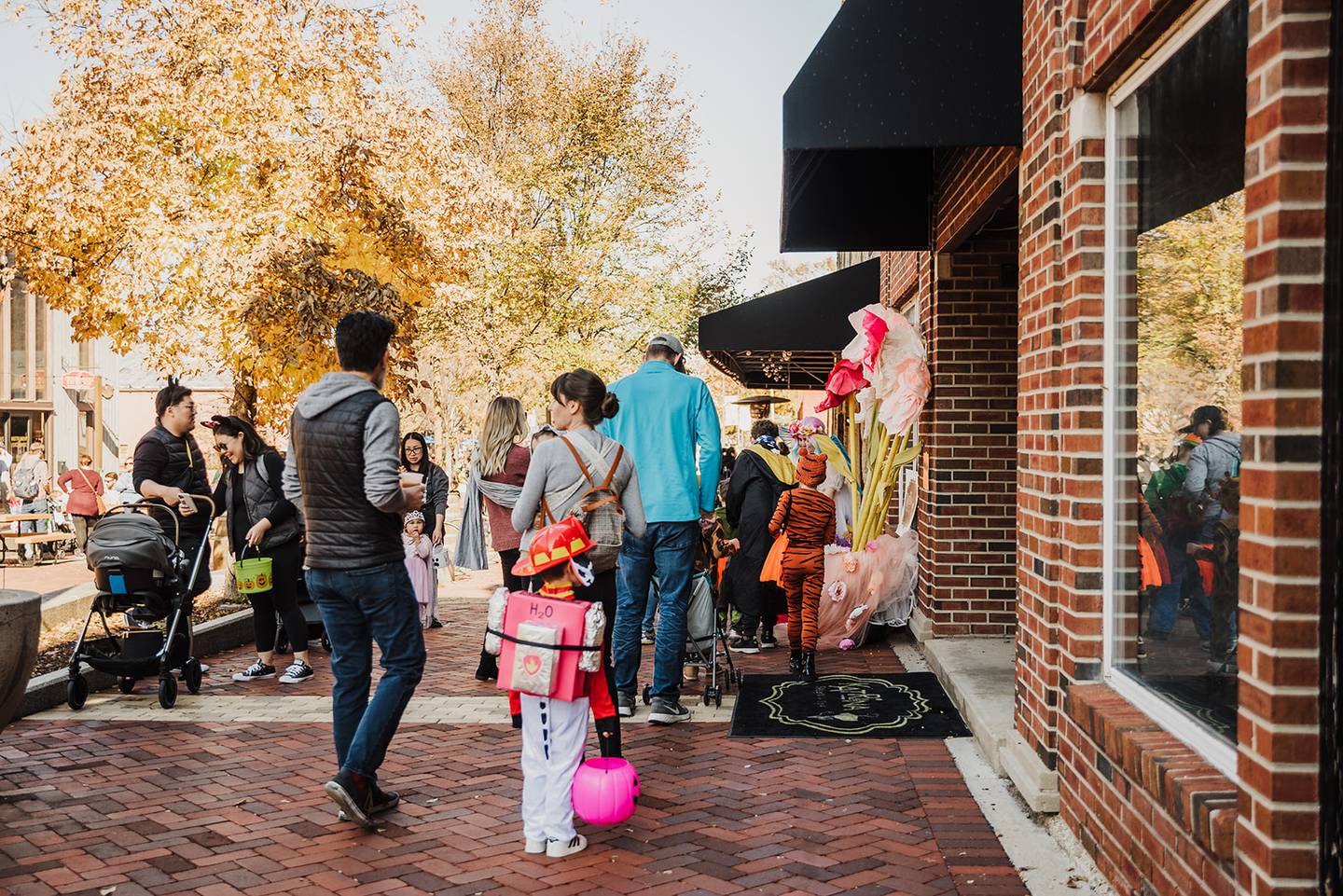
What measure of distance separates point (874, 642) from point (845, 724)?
273cm

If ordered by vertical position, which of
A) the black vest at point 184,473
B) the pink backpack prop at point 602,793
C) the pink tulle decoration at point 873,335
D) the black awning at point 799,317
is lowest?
the pink backpack prop at point 602,793

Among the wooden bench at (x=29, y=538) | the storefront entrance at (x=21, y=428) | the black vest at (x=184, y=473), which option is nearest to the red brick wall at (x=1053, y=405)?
the black vest at (x=184, y=473)

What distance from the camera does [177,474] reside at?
7570mm

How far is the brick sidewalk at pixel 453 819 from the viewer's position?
409 centimetres

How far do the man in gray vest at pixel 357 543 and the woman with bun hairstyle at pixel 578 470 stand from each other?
68 centimetres

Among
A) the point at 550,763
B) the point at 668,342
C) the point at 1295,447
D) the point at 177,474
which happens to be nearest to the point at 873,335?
the point at 668,342

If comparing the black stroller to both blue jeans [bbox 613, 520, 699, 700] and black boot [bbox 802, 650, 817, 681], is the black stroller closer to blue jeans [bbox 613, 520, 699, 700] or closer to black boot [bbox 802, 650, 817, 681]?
blue jeans [bbox 613, 520, 699, 700]

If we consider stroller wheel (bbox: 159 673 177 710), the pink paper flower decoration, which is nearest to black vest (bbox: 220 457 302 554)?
stroller wheel (bbox: 159 673 177 710)

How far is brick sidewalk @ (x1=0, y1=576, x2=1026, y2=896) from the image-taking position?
409cm

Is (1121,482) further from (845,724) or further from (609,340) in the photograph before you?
(609,340)

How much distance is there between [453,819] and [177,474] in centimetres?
392

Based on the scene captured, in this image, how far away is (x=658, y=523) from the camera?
6.29 metres

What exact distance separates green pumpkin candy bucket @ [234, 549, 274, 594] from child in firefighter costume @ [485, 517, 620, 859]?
3.55m

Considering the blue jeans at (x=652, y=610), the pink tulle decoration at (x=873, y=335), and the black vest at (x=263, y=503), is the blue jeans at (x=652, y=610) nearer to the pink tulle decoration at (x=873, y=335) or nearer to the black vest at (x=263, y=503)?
the pink tulle decoration at (x=873, y=335)
